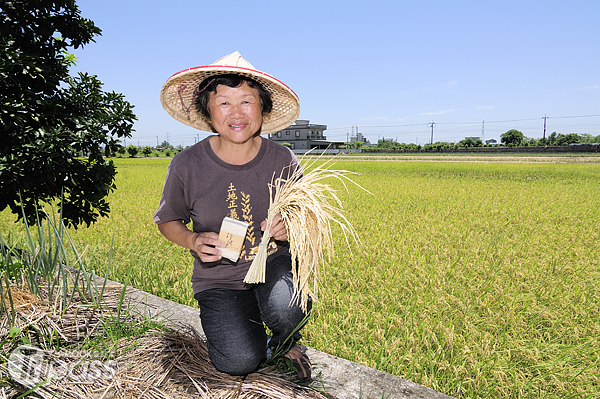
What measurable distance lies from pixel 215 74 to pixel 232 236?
2.87 feet

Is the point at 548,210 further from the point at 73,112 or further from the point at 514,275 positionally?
the point at 73,112

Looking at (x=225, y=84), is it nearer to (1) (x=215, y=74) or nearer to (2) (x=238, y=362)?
(1) (x=215, y=74)

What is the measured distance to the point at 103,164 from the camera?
3475 mm

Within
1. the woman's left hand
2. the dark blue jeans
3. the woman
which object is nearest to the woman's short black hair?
the woman

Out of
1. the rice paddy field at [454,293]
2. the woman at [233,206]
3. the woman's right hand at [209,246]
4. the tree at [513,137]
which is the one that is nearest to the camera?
the woman's right hand at [209,246]

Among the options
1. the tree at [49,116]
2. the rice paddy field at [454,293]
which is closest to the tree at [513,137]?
the rice paddy field at [454,293]

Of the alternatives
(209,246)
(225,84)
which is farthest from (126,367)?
(225,84)

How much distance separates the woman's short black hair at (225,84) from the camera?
194cm

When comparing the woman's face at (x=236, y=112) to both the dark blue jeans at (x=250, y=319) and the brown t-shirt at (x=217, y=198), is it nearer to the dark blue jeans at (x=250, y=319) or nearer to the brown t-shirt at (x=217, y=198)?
the brown t-shirt at (x=217, y=198)

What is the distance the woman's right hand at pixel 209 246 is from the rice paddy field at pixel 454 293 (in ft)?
2.56

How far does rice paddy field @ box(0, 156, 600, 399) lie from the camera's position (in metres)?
2.03

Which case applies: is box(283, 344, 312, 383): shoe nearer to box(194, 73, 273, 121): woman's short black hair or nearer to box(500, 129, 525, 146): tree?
box(194, 73, 273, 121): woman's short black hair

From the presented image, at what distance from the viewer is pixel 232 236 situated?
5.70ft

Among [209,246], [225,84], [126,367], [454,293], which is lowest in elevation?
[454,293]
